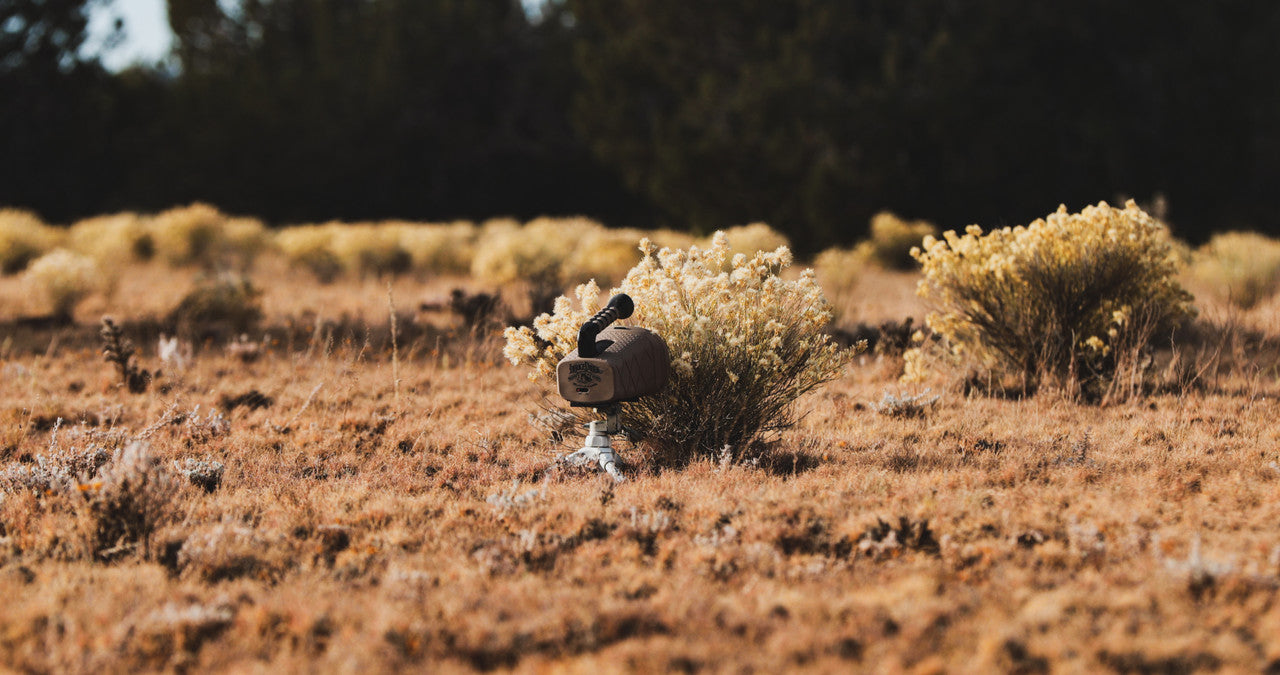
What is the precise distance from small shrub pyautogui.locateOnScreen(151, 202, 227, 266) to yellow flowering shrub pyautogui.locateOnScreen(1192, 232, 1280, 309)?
11551mm

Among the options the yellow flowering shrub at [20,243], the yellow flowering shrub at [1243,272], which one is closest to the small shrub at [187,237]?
the yellow flowering shrub at [20,243]

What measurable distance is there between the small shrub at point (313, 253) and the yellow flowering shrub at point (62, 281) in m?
3.14

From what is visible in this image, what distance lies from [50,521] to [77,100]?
17391 mm

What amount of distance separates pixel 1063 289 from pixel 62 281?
8282 mm

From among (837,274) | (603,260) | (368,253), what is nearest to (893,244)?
(837,274)

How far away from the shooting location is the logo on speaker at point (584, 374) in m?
3.85

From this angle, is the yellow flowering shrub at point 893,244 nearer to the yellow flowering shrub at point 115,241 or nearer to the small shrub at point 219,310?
the small shrub at point 219,310

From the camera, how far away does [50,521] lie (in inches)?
145

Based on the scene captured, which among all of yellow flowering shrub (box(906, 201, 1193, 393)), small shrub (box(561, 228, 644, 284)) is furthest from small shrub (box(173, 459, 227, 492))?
small shrub (box(561, 228, 644, 284))

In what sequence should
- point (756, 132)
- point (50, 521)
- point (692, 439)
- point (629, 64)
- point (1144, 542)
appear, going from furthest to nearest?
point (629, 64), point (756, 132), point (692, 439), point (50, 521), point (1144, 542)

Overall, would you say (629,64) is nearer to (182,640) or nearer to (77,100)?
(77,100)

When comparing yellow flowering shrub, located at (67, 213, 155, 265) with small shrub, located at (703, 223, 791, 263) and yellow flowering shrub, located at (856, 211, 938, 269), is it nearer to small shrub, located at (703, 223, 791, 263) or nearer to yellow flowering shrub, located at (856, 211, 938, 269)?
small shrub, located at (703, 223, 791, 263)

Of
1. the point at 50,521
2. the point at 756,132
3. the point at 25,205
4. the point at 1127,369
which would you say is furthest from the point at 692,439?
the point at 25,205

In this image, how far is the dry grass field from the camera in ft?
8.76
